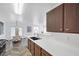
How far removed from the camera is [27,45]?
156 cm

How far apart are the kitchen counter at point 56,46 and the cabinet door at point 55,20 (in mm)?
173

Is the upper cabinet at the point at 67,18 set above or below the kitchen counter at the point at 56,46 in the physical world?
above

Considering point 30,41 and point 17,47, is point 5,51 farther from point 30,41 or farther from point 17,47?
point 30,41

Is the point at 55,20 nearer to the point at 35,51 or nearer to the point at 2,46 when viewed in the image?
the point at 35,51

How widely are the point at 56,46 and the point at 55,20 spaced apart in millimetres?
446

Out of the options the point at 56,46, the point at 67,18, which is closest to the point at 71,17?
the point at 67,18

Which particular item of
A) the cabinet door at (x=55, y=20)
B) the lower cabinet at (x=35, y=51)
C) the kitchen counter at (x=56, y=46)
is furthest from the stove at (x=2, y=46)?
the cabinet door at (x=55, y=20)

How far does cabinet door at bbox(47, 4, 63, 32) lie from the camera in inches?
60.9

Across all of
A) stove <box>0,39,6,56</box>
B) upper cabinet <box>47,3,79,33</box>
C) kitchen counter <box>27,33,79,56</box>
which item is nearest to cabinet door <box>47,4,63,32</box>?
upper cabinet <box>47,3,79,33</box>

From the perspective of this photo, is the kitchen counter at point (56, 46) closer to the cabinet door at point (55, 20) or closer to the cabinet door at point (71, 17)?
the cabinet door at point (55, 20)

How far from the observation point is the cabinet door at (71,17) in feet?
4.68

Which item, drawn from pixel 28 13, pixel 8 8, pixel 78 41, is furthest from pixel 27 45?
pixel 78 41

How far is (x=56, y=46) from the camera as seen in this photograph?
6.23 feet

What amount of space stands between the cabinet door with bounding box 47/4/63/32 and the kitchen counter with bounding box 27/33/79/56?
0.57 feet
